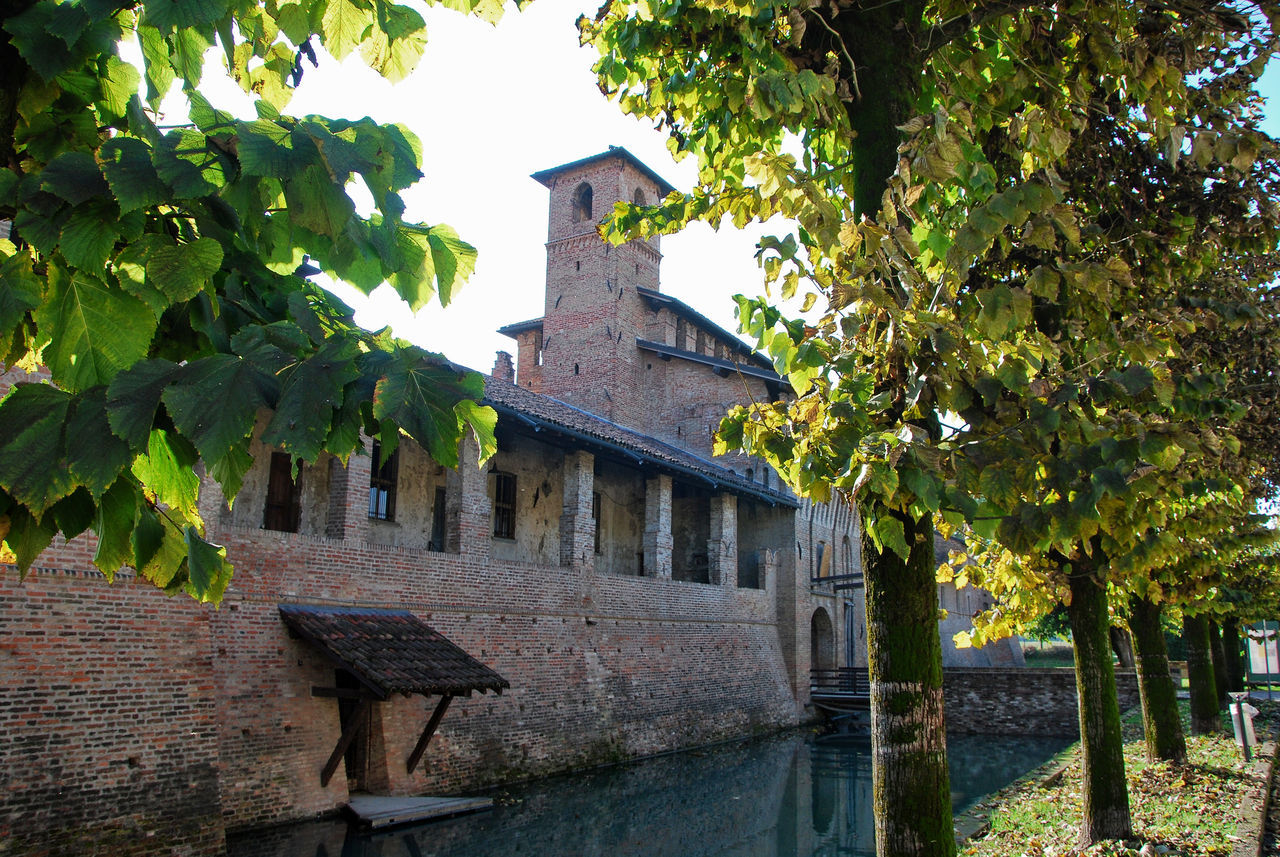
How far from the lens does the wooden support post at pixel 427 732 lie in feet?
38.7

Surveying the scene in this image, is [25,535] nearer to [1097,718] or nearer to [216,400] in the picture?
[216,400]

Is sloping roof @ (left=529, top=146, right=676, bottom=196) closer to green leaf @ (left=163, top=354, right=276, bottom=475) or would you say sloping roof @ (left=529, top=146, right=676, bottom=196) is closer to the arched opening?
the arched opening

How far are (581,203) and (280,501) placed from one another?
60.3 ft

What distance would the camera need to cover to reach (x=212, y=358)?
1916mm

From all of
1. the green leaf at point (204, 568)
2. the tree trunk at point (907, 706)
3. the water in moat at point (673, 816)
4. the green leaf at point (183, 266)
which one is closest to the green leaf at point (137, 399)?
the green leaf at point (183, 266)

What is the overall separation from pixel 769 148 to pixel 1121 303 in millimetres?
2496

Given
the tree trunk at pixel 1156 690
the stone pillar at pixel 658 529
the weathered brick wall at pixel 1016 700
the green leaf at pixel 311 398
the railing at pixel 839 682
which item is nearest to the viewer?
the green leaf at pixel 311 398

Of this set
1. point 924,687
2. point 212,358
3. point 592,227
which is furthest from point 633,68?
point 592,227

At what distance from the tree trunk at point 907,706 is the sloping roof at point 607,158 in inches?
941

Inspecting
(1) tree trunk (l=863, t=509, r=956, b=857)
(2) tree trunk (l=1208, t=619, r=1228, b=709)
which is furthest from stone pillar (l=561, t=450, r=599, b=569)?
(2) tree trunk (l=1208, t=619, r=1228, b=709)

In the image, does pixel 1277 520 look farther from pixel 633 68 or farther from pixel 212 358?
pixel 212 358

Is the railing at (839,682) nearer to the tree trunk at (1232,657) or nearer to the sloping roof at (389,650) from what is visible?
the tree trunk at (1232,657)

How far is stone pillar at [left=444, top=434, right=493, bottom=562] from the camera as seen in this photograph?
14.3 metres

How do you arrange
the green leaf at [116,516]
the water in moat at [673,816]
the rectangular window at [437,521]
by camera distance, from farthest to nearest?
1. the rectangular window at [437,521]
2. the water in moat at [673,816]
3. the green leaf at [116,516]
